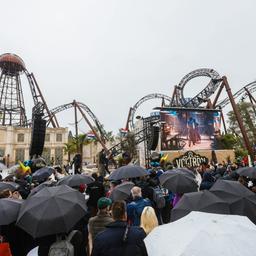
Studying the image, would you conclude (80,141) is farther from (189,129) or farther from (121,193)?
(121,193)

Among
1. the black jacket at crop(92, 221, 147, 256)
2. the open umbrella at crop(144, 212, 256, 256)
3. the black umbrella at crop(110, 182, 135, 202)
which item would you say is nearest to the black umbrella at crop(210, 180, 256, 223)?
the black jacket at crop(92, 221, 147, 256)

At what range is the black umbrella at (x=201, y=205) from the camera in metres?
3.31

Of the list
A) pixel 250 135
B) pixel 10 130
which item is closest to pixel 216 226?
pixel 250 135

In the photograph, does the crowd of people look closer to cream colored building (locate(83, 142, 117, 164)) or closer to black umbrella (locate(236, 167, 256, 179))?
black umbrella (locate(236, 167, 256, 179))

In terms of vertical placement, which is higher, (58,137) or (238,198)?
(58,137)

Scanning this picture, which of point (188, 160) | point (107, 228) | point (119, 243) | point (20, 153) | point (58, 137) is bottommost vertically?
point (119, 243)

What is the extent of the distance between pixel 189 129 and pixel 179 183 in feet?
96.7

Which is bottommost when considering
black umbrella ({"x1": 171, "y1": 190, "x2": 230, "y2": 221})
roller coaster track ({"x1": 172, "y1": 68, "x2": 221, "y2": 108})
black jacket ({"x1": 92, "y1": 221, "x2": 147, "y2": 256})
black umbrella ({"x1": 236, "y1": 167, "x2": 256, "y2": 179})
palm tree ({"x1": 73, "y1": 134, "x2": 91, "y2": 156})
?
black jacket ({"x1": 92, "y1": 221, "x2": 147, "y2": 256})

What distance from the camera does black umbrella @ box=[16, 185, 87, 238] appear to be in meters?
3.06

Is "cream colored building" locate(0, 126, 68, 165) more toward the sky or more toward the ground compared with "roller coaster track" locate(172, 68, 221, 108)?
more toward the ground

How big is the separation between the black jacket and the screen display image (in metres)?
29.7

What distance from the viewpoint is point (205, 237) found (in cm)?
176

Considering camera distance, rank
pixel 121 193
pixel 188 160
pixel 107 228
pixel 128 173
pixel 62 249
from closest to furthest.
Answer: pixel 107 228, pixel 62 249, pixel 121 193, pixel 128 173, pixel 188 160

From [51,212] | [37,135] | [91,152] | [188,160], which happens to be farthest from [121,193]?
[91,152]
